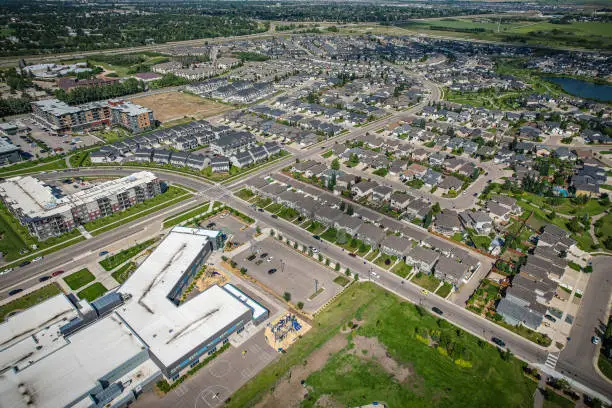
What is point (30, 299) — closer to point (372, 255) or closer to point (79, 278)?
point (79, 278)

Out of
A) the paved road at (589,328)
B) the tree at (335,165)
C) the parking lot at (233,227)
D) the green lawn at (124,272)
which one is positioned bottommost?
the green lawn at (124,272)

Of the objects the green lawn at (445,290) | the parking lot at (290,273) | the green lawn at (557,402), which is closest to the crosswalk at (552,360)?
the green lawn at (557,402)

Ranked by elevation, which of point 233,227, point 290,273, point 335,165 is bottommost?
point 290,273

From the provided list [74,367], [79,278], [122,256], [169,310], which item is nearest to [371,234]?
[169,310]

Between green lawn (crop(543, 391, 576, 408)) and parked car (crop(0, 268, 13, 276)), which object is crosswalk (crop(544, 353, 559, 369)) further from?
parked car (crop(0, 268, 13, 276))

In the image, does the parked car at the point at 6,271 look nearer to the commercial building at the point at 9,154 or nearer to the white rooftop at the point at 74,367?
the white rooftop at the point at 74,367

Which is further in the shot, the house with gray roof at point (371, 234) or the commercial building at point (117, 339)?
the house with gray roof at point (371, 234)
